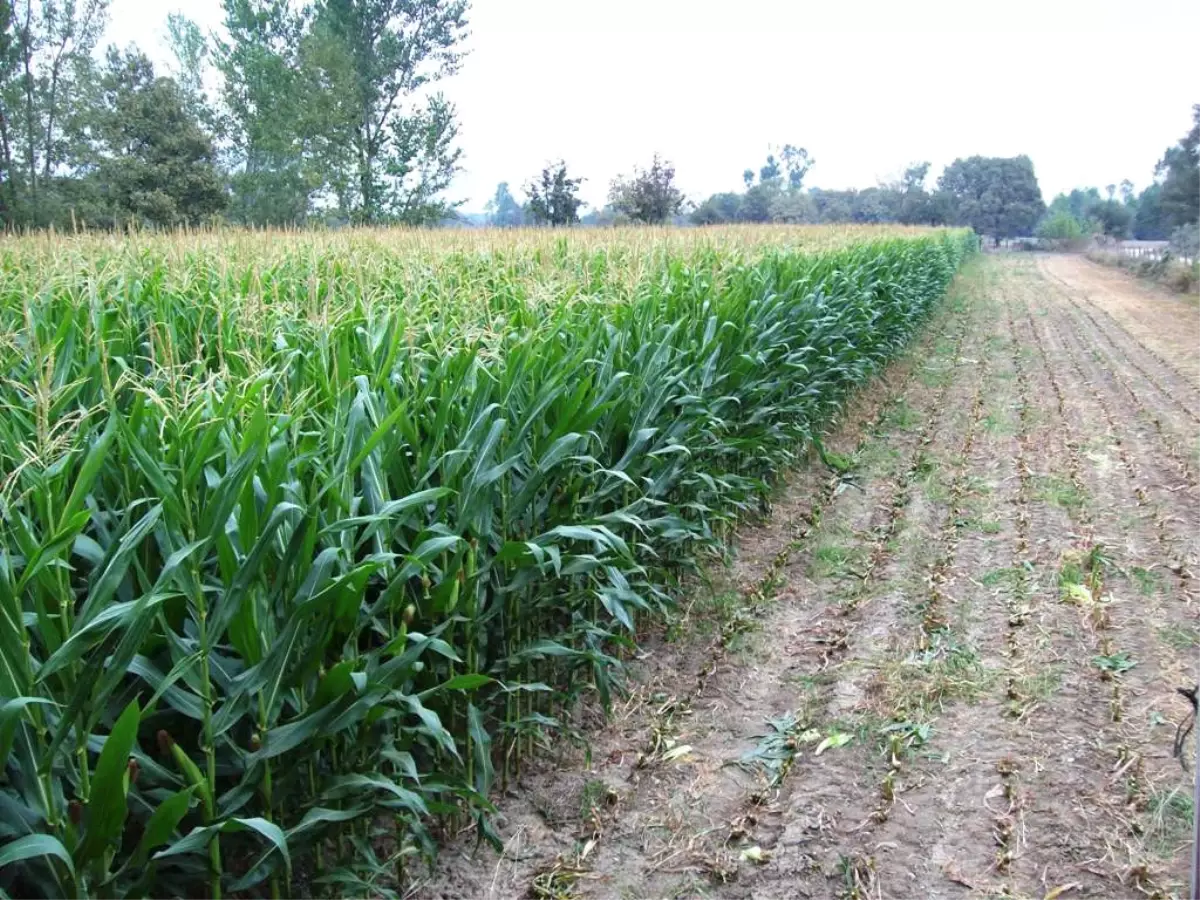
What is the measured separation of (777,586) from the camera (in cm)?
530

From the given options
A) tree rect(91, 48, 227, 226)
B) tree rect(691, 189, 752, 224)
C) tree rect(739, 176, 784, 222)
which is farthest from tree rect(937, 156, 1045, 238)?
tree rect(91, 48, 227, 226)

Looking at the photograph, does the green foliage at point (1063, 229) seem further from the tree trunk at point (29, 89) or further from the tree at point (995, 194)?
the tree trunk at point (29, 89)

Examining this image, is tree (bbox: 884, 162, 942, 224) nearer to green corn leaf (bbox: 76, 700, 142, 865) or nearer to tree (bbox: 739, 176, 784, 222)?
tree (bbox: 739, 176, 784, 222)

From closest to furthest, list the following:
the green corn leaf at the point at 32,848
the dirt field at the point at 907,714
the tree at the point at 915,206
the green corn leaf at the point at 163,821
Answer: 1. the green corn leaf at the point at 32,848
2. the green corn leaf at the point at 163,821
3. the dirt field at the point at 907,714
4. the tree at the point at 915,206

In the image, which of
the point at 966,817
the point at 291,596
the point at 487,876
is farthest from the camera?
the point at 966,817

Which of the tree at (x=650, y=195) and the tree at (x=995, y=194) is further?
the tree at (x=995, y=194)

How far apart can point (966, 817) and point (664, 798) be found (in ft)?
3.43

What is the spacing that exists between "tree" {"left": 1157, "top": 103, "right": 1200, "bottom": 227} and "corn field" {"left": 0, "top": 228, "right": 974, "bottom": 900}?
3076 cm

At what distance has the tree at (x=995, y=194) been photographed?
8346 centimetres

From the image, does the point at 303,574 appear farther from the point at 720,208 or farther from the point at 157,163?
the point at 720,208

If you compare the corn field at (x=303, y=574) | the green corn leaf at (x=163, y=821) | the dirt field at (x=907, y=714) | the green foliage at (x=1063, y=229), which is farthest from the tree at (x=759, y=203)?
the green corn leaf at (x=163, y=821)

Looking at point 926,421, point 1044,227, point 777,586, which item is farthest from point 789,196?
point 777,586

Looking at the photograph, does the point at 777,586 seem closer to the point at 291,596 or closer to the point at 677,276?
the point at 677,276

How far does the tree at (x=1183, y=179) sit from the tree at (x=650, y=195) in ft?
57.9
